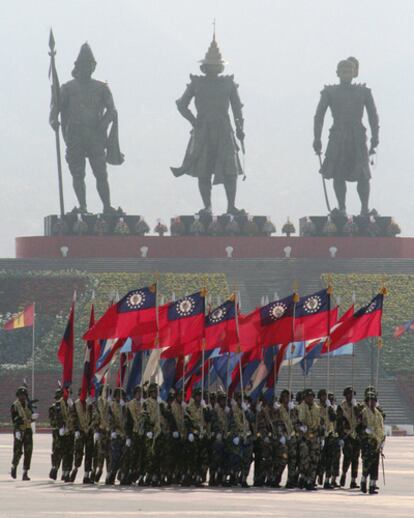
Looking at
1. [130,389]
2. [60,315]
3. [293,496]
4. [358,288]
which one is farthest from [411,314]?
[293,496]

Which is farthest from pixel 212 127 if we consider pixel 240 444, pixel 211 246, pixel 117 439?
pixel 240 444

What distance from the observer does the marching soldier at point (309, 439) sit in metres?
25.5

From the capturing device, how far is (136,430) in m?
25.6

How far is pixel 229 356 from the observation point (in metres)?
27.2

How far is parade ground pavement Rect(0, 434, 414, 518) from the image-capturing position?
2119 centimetres

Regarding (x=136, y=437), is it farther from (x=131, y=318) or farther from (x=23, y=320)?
(x=23, y=320)

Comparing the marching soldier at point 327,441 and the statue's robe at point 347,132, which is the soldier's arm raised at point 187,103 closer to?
the statue's robe at point 347,132

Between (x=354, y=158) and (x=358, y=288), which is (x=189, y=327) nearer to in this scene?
(x=358, y=288)

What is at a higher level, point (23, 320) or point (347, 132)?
point (347, 132)

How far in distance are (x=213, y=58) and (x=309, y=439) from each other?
34.4 meters

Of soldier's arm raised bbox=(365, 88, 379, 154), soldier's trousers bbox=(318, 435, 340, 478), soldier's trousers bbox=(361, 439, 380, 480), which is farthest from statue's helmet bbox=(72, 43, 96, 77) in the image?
soldier's trousers bbox=(361, 439, 380, 480)

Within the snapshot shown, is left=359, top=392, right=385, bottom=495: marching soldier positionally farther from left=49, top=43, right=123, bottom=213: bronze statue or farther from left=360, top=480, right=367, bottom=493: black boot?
left=49, top=43, right=123, bottom=213: bronze statue

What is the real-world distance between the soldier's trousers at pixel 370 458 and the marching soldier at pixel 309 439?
0.71m

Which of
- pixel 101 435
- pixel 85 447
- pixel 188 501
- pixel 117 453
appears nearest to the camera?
pixel 188 501
